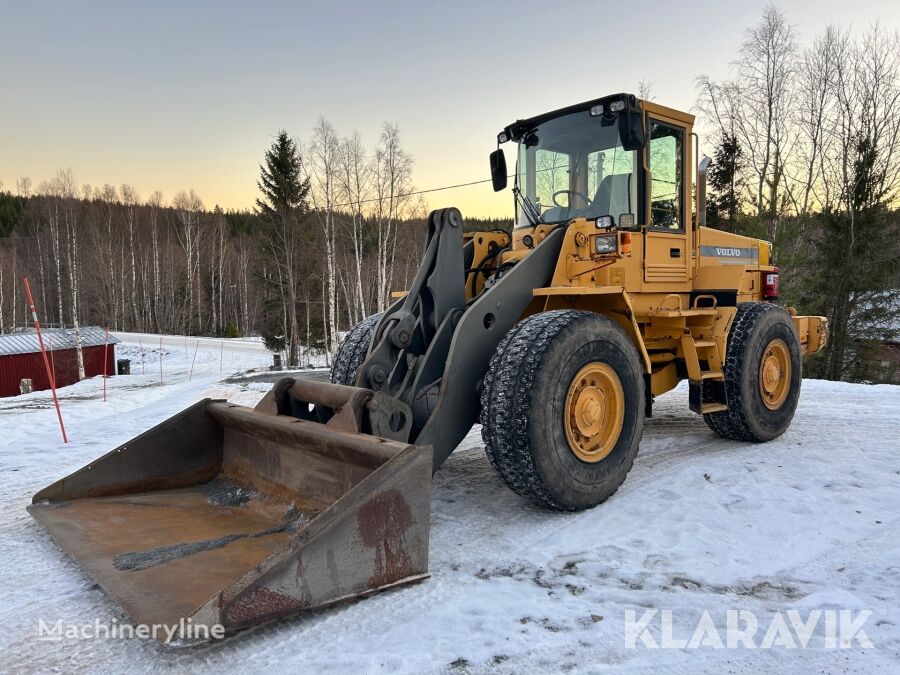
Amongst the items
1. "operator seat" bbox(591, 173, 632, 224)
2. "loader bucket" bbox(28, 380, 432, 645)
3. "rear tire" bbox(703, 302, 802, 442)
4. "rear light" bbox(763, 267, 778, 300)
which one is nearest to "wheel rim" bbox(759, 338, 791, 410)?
"rear tire" bbox(703, 302, 802, 442)

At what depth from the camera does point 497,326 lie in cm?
474

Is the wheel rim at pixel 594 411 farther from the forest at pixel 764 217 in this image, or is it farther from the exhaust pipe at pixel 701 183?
the forest at pixel 764 217

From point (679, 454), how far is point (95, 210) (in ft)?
177

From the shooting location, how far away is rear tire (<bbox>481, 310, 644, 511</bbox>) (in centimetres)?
421

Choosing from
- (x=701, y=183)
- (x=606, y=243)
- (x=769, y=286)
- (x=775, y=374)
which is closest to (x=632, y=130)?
(x=606, y=243)

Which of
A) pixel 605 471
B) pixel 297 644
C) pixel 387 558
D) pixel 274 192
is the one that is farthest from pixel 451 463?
pixel 274 192

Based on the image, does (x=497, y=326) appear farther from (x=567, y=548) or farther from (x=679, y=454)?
(x=679, y=454)

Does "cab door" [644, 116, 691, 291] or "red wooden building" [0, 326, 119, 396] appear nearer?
"cab door" [644, 116, 691, 291]

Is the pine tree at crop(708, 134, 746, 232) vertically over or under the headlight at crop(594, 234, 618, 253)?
over

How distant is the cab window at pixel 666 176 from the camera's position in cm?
575

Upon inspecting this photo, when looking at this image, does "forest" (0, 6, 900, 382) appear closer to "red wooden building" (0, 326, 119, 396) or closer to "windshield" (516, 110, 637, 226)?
"red wooden building" (0, 326, 119, 396)

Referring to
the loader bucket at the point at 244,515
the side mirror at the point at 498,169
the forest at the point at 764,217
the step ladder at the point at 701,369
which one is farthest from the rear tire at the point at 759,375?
the forest at the point at 764,217

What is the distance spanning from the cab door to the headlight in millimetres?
690

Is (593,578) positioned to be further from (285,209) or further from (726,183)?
(285,209)
